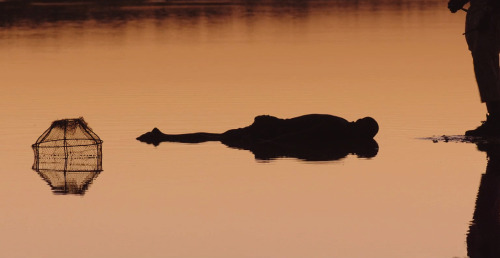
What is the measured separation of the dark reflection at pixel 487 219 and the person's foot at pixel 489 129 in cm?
146

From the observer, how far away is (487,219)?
11008mm

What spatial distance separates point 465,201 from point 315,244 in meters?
2.06

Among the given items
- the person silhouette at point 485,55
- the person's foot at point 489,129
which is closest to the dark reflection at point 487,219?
the person's foot at point 489,129

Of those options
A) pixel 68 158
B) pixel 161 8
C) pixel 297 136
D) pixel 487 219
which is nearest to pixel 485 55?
pixel 297 136

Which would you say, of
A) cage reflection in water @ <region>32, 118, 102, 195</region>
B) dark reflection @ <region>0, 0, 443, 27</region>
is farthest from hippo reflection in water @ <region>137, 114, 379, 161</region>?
dark reflection @ <region>0, 0, 443, 27</region>

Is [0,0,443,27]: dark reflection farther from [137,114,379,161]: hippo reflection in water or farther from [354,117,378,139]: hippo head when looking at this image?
[354,117,378,139]: hippo head

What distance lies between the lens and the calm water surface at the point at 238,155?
1050 centimetres

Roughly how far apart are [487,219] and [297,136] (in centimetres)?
491

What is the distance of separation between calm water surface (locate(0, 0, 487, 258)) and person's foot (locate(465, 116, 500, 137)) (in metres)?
0.57

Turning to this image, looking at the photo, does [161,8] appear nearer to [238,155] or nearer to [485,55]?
[485,55]

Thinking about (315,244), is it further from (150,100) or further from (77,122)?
(150,100)

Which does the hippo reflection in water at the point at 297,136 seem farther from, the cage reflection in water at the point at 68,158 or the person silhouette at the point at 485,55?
the person silhouette at the point at 485,55

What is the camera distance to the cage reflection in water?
13324 mm

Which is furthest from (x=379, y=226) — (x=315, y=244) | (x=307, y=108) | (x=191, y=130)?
(x=307, y=108)
